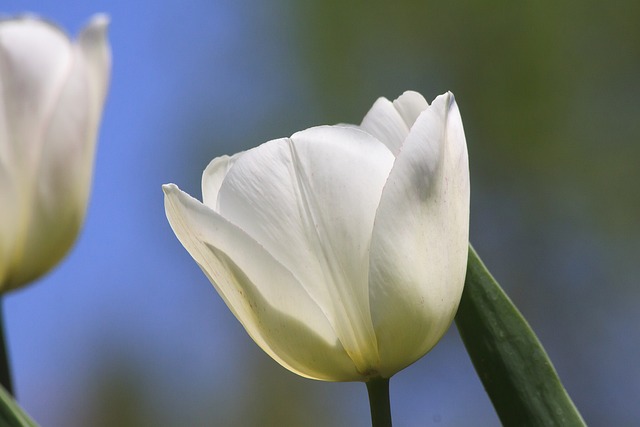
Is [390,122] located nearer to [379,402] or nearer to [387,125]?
[387,125]

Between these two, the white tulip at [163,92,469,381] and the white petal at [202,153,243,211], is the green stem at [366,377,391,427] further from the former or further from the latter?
the white petal at [202,153,243,211]

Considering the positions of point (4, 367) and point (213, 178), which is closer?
point (4, 367)

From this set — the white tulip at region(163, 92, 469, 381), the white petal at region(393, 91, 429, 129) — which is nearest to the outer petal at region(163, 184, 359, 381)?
the white tulip at region(163, 92, 469, 381)

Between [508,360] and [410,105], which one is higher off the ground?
[410,105]

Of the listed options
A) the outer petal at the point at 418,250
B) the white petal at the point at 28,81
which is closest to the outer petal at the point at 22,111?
the white petal at the point at 28,81

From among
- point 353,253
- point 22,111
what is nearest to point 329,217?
point 353,253

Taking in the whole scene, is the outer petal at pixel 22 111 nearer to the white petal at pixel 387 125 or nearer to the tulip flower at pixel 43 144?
the tulip flower at pixel 43 144

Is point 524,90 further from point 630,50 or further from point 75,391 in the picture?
point 75,391
